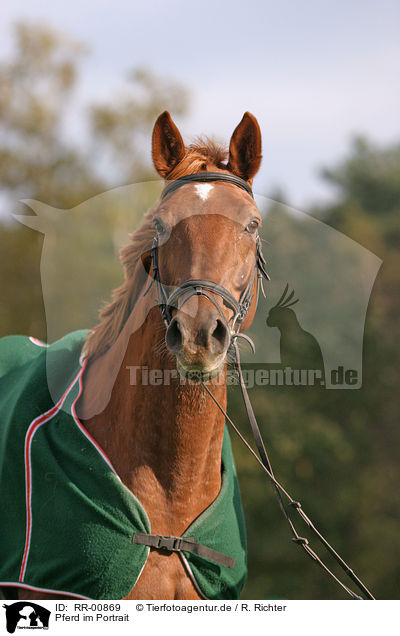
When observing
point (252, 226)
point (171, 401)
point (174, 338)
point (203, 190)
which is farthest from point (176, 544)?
point (203, 190)

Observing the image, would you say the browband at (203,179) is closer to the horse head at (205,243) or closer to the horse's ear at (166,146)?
the horse head at (205,243)

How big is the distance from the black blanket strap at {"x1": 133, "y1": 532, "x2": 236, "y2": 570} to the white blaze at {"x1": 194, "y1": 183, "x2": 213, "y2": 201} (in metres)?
1.64

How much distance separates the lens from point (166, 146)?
3.21 m

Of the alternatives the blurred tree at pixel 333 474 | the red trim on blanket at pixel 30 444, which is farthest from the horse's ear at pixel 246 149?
the blurred tree at pixel 333 474

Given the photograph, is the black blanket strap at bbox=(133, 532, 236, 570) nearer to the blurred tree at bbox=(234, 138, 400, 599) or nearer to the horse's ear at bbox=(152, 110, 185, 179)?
the horse's ear at bbox=(152, 110, 185, 179)

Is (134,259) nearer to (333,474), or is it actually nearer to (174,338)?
(174,338)

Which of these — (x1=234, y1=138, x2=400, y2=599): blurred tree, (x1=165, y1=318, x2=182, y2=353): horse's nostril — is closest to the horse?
(x1=165, y1=318, x2=182, y2=353): horse's nostril

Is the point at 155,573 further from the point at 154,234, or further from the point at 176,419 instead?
the point at 154,234

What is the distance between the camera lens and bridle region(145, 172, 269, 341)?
104 inches

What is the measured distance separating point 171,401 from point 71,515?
30.0 inches

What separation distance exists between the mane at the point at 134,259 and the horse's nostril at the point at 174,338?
2.56 feet

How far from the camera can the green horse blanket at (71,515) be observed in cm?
Answer: 292
